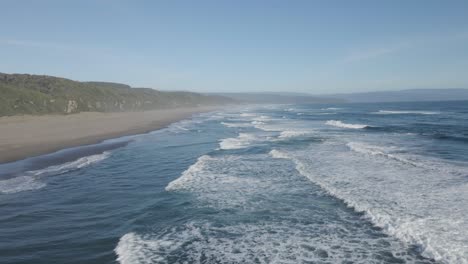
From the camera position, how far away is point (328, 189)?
1538 centimetres

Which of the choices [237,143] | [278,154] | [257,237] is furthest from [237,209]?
[237,143]

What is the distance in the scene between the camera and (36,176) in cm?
1791

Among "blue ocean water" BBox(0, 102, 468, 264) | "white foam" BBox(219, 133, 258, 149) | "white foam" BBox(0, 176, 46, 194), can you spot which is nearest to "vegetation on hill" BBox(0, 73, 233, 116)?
"white foam" BBox(219, 133, 258, 149)

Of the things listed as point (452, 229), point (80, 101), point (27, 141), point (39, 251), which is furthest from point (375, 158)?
point (80, 101)

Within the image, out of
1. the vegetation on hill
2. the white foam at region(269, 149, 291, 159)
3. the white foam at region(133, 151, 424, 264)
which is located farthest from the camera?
the vegetation on hill

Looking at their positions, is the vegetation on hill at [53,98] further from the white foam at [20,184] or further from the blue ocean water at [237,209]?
the white foam at [20,184]

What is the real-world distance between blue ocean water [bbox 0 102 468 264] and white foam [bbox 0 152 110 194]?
65 millimetres

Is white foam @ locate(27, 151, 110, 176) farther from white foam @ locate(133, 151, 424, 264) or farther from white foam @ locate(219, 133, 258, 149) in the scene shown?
white foam @ locate(219, 133, 258, 149)

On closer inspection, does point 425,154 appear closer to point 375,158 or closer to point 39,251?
point 375,158

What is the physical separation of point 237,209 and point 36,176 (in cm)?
1078

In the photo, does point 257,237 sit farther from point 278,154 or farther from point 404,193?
point 278,154

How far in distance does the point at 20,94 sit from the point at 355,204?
53053 mm

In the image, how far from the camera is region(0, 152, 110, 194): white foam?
51.0 ft

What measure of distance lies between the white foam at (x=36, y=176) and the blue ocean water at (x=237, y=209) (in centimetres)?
6
